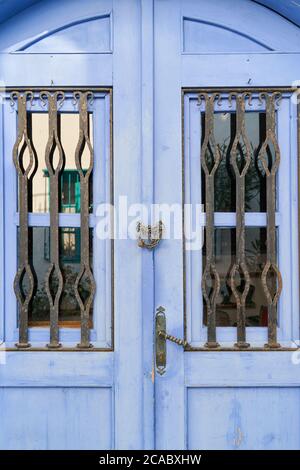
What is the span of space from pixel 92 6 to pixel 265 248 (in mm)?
1174

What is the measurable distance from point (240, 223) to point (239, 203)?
79 mm

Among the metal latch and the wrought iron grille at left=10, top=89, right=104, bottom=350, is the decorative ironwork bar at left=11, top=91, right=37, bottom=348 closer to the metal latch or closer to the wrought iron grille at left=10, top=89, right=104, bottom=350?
the wrought iron grille at left=10, top=89, right=104, bottom=350

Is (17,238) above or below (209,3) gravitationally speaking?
below

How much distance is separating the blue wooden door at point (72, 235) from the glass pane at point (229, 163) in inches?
12.7

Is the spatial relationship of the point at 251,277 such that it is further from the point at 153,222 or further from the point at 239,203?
the point at 153,222

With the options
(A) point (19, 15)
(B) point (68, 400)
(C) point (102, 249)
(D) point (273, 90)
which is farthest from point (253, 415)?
(A) point (19, 15)

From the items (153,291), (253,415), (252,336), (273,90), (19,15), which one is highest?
(19,15)

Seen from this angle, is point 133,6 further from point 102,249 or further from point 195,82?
point 102,249

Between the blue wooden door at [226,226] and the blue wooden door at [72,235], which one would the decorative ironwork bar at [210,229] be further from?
the blue wooden door at [72,235]

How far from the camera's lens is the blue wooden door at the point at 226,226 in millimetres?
1698

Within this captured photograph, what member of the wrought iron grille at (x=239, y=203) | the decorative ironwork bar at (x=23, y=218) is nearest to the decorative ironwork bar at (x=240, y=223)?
the wrought iron grille at (x=239, y=203)

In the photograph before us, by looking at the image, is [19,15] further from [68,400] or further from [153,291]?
[68,400]

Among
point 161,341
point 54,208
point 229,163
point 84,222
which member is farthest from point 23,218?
point 229,163

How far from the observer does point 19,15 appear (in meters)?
1.73
